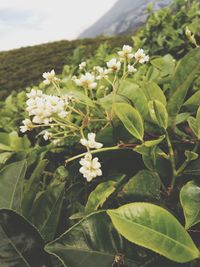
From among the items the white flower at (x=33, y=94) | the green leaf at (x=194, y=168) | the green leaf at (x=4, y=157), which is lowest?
the green leaf at (x=194, y=168)

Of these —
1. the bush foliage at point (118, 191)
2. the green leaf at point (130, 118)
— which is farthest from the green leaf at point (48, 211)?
the green leaf at point (130, 118)

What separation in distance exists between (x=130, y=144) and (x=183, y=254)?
467mm

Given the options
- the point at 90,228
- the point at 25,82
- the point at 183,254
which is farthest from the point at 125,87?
the point at 25,82

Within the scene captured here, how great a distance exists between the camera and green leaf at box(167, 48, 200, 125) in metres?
1.31

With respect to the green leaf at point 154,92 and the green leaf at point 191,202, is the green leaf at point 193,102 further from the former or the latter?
the green leaf at point 191,202

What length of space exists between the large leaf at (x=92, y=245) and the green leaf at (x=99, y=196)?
18 centimetres

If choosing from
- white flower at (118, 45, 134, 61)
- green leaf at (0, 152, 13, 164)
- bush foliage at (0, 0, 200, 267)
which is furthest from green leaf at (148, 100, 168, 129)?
green leaf at (0, 152, 13, 164)

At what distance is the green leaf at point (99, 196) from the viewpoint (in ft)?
3.91

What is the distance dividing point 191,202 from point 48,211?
15.4 inches

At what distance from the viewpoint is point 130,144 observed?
1.27 metres

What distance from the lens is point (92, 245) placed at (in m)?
0.97

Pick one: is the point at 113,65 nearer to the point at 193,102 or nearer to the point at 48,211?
the point at 193,102

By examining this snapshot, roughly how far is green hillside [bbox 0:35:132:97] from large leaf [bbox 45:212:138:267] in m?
16.3

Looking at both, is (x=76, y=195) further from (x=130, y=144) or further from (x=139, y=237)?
(x=139, y=237)
